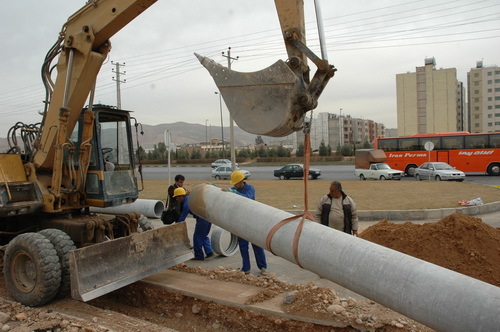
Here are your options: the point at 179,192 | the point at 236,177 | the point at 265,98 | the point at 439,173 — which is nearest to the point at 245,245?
the point at 236,177

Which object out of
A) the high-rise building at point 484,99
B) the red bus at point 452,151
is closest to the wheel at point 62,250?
the red bus at point 452,151

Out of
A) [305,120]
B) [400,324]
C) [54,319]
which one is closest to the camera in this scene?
[305,120]

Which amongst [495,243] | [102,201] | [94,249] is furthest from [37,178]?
[495,243]

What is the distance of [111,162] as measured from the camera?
673 cm

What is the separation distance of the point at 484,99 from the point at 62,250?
10555 centimetres

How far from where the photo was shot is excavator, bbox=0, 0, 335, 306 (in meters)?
5.36

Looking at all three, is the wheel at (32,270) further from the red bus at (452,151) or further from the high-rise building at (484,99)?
the high-rise building at (484,99)

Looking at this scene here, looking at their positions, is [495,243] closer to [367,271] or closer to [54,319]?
[367,271]

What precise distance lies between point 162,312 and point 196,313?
622mm

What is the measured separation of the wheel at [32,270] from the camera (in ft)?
17.4

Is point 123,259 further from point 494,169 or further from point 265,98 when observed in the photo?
point 494,169

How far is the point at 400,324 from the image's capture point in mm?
4340

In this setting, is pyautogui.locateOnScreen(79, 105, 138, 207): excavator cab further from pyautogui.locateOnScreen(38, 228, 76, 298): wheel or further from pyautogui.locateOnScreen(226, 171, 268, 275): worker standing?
pyautogui.locateOnScreen(226, 171, 268, 275): worker standing

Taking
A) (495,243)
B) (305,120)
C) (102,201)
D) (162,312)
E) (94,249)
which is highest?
(305,120)
